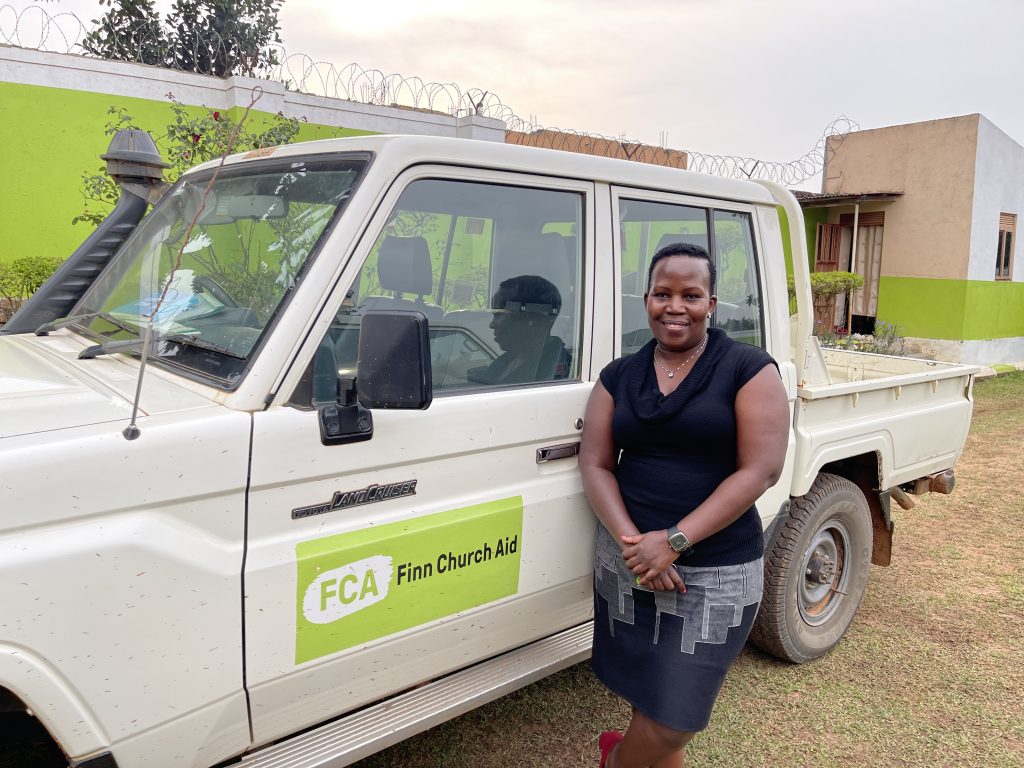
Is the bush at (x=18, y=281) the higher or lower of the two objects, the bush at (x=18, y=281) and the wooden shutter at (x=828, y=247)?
the lower

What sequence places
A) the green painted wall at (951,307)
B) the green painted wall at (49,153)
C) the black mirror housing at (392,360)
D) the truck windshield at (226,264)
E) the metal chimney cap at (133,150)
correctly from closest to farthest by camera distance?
the black mirror housing at (392,360) < the truck windshield at (226,264) < the metal chimney cap at (133,150) < the green painted wall at (49,153) < the green painted wall at (951,307)

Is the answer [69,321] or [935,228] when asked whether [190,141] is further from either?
[935,228]

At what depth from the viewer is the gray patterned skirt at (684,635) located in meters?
2.40

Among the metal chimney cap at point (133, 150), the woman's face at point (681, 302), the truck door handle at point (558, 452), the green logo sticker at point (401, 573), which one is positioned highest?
the metal chimney cap at point (133, 150)

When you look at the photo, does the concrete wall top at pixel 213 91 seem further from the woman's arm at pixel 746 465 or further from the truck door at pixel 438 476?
the woman's arm at pixel 746 465

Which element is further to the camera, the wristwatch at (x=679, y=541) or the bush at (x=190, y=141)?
the bush at (x=190, y=141)

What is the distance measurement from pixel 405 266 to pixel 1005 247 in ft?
51.9

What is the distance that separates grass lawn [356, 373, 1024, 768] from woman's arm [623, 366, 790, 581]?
47.7 inches

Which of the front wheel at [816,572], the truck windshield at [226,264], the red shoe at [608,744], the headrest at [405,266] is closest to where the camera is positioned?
the truck windshield at [226,264]

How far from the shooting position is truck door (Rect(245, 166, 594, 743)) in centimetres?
204

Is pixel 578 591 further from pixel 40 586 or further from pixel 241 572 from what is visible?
pixel 40 586

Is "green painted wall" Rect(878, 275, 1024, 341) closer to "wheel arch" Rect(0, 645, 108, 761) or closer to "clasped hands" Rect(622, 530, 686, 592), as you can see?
"clasped hands" Rect(622, 530, 686, 592)

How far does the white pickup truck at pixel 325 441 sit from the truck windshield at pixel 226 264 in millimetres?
12

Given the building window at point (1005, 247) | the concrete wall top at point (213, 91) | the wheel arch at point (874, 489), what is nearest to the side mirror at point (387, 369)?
the wheel arch at point (874, 489)
